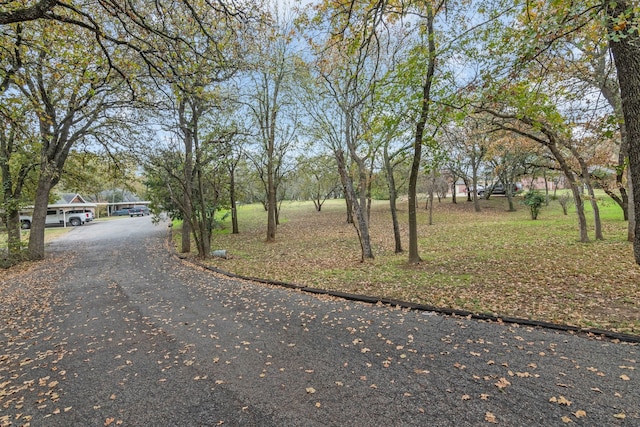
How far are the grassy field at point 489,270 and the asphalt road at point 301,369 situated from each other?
0.93 metres

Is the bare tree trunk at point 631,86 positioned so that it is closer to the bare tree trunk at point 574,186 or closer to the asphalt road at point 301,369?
the asphalt road at point 301,369

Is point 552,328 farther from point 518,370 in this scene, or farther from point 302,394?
point 302,394

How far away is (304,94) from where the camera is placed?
1220 centimetres

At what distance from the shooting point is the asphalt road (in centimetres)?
256

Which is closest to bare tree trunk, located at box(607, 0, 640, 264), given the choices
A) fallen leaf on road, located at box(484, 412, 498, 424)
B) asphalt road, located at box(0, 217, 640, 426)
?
asphalt road, located at box(0, 217, 640, 426)

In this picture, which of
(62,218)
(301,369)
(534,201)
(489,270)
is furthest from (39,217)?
(534,201)

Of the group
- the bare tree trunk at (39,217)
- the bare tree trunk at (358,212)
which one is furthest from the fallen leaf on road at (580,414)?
the bare tree trunk at (39,217)

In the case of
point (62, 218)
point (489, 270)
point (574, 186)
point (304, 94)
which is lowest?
point (489, 270)

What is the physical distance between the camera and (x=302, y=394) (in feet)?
9.32

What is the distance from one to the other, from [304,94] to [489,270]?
8.87 meters

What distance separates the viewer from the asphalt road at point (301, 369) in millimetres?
2559

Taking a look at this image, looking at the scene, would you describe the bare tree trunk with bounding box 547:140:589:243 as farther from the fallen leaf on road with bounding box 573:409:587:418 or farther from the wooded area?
the fallen leaf on road with bounding box 573:409:587:418

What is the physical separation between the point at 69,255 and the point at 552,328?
16.3 m

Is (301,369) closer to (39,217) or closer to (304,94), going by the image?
(304,94)
